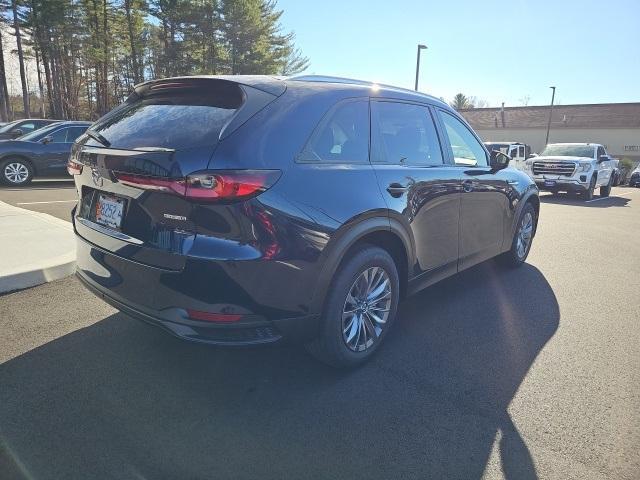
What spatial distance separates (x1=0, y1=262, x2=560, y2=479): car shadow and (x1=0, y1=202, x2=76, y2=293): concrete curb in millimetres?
1160

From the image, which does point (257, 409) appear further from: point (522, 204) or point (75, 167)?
point (522, 204)

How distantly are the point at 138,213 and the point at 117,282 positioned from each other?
0.46m

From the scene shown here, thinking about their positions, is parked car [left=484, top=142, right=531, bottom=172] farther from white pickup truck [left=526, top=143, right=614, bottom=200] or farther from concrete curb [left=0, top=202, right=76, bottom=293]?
concrete curb [left=0, top=202, right=76, bottom=293]

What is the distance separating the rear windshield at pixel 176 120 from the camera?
2.47 m

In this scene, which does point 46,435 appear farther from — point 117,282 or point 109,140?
point 109,140

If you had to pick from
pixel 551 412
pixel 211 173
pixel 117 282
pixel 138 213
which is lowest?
pixel 551 412

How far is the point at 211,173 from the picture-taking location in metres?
2.28

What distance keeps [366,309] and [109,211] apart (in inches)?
68.7

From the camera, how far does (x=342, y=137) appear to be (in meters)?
2.95

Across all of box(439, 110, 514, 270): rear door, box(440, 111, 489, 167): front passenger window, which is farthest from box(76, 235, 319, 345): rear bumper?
box(440, 111, 489, 167): front passenger window

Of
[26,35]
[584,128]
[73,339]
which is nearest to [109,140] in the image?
[73,339]

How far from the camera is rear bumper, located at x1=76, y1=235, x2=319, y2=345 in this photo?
234cm

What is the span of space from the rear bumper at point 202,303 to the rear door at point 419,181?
1137 millimetres

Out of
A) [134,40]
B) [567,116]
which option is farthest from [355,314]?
[567,116]
